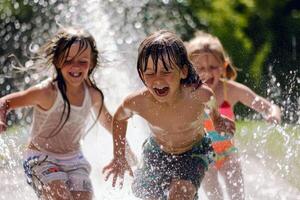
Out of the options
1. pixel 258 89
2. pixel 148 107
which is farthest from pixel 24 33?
pixel 148 107

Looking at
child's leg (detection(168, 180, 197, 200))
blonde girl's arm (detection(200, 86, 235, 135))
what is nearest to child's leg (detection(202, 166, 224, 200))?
blonde girl's arm (detection(200, 86, 235, 135))

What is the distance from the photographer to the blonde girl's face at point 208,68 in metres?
4.65

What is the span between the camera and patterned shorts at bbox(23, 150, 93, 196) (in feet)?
12.7

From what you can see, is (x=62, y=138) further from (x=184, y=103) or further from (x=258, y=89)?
(x=258, y=89)

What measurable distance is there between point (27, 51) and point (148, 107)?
6.69 m

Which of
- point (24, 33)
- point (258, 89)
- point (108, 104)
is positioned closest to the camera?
point (108, 104)

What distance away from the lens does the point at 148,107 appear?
3.87m

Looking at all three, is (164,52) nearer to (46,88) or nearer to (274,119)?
(46,88)

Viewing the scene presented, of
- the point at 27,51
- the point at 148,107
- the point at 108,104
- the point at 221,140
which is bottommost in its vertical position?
the point at 27,51

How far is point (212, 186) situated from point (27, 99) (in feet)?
4.07

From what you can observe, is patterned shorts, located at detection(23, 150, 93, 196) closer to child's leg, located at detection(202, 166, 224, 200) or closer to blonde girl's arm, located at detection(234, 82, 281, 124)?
child's leg, located at detection(202, 166, 224, 200)

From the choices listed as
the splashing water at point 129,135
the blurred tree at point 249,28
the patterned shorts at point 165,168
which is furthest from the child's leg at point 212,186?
the blurred tree at point 249,28

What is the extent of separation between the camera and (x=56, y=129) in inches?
157

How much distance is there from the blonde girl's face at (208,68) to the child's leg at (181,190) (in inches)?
43.6
